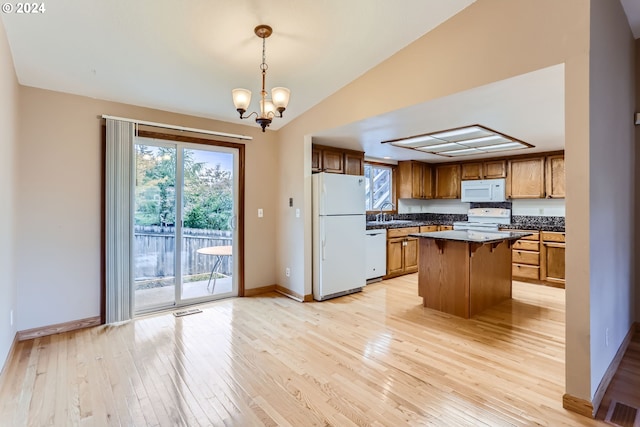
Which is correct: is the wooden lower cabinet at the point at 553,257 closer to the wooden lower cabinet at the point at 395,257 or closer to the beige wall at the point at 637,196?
the beige wall at the point at 637,196

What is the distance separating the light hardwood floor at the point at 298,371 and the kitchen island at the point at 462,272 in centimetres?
18

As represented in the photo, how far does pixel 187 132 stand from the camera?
3.92m

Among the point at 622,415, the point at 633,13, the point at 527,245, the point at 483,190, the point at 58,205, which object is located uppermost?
the point at 633,13

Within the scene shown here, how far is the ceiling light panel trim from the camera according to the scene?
3832mm

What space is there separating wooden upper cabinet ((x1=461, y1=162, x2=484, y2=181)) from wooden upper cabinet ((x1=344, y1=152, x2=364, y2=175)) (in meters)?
2.29

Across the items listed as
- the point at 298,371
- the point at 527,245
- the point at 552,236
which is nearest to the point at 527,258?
the point at 527,245

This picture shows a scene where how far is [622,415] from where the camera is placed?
6.31 feet

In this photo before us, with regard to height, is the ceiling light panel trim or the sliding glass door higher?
the ceiling light panel trim

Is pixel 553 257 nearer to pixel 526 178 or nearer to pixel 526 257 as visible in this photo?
pixel 526 257

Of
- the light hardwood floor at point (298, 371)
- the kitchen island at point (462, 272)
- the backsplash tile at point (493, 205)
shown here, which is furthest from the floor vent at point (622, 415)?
the backsplash tile at point (493, 205)

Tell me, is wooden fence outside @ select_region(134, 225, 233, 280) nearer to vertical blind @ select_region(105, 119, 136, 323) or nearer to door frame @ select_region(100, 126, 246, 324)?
vertical blind @ select_region(105, 119, 136, 323)

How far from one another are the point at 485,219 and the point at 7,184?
6.60 meters

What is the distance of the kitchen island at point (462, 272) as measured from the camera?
358 cm

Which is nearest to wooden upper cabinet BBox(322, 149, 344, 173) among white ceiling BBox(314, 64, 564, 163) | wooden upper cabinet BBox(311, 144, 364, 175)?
wooden upper cabinet BBox(311, 144, 364, 175)
